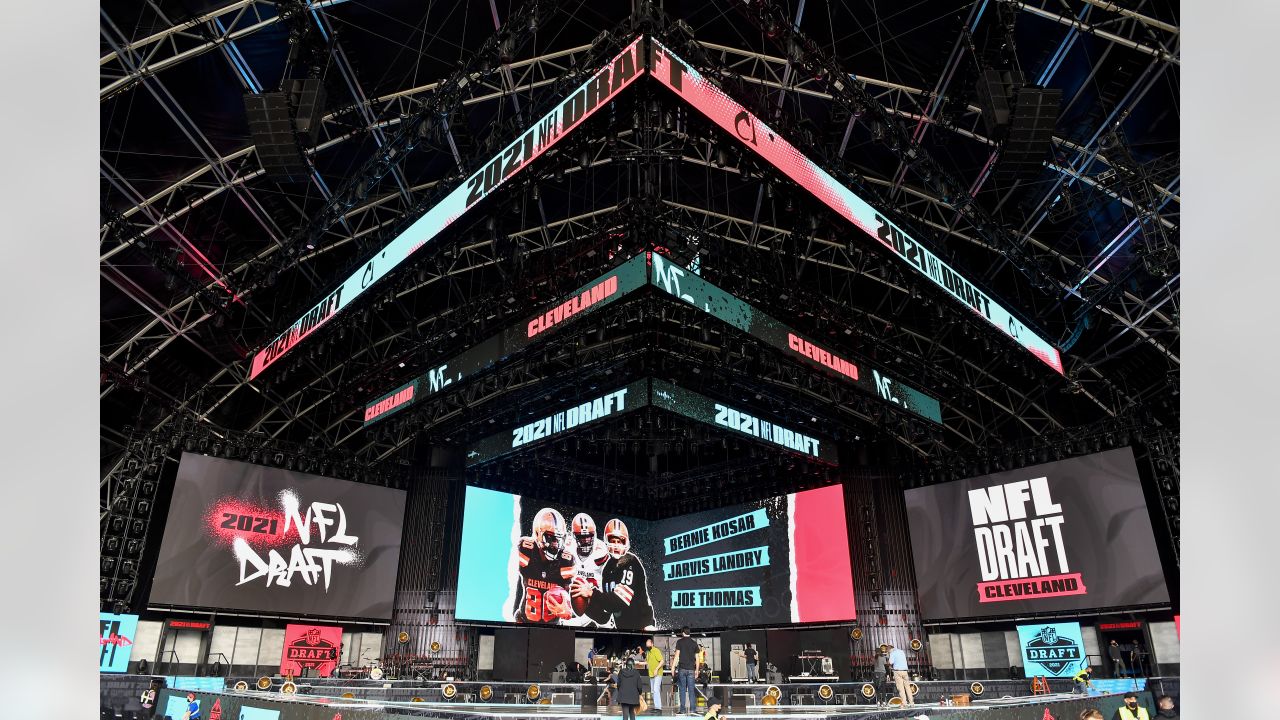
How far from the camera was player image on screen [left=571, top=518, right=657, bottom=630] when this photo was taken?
87.5 ft

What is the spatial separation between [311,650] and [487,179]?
68.8 feet

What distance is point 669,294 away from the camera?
13.1 m

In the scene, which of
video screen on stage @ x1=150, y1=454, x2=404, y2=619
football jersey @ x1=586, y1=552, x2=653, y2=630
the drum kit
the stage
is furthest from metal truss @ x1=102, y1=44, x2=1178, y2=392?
football jersey @ x1=586, y1=552, x2=653, y2=630

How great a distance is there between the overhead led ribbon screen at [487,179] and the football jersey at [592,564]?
16.2m

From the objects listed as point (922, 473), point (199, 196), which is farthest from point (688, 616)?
point (199, 196)

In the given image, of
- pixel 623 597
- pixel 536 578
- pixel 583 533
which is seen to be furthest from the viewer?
pixel 623 597

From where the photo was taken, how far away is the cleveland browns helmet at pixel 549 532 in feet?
85.6

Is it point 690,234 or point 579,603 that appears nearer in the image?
point 690,234

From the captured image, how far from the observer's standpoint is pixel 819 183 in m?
9.70

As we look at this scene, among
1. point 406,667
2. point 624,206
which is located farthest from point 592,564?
point 624,206

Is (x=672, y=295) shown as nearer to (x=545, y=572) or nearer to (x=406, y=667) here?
(x=406, y=667)

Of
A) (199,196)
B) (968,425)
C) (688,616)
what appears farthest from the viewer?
(968,425)

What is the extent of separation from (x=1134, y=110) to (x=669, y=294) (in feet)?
35.4

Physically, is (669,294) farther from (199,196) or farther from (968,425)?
(968,425)
